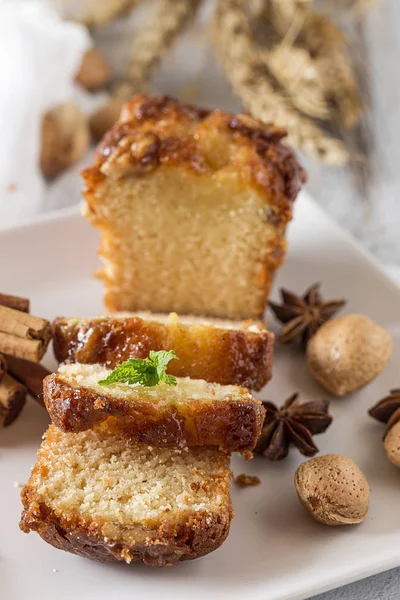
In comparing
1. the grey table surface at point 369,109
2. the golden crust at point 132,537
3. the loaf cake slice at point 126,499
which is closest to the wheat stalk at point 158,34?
the grey table surface at point 369,109

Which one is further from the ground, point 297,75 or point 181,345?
point 297,75

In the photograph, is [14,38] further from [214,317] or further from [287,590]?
[287,590]

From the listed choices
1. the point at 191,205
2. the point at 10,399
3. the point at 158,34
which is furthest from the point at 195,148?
the point at 158,34

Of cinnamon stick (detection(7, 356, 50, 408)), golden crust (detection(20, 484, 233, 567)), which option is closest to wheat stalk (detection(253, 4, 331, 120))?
cinnamon stick (detection(7, 356, 50, 408))

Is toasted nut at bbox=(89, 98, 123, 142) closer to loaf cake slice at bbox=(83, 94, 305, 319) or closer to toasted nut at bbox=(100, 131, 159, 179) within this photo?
loaf cake slice at bbox=(83, 94, 305, 319)

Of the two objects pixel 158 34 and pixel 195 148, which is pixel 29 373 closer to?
pixel 195 148

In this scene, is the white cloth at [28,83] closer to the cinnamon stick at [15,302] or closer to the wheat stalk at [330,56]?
the wheat stalk at [330,56]
